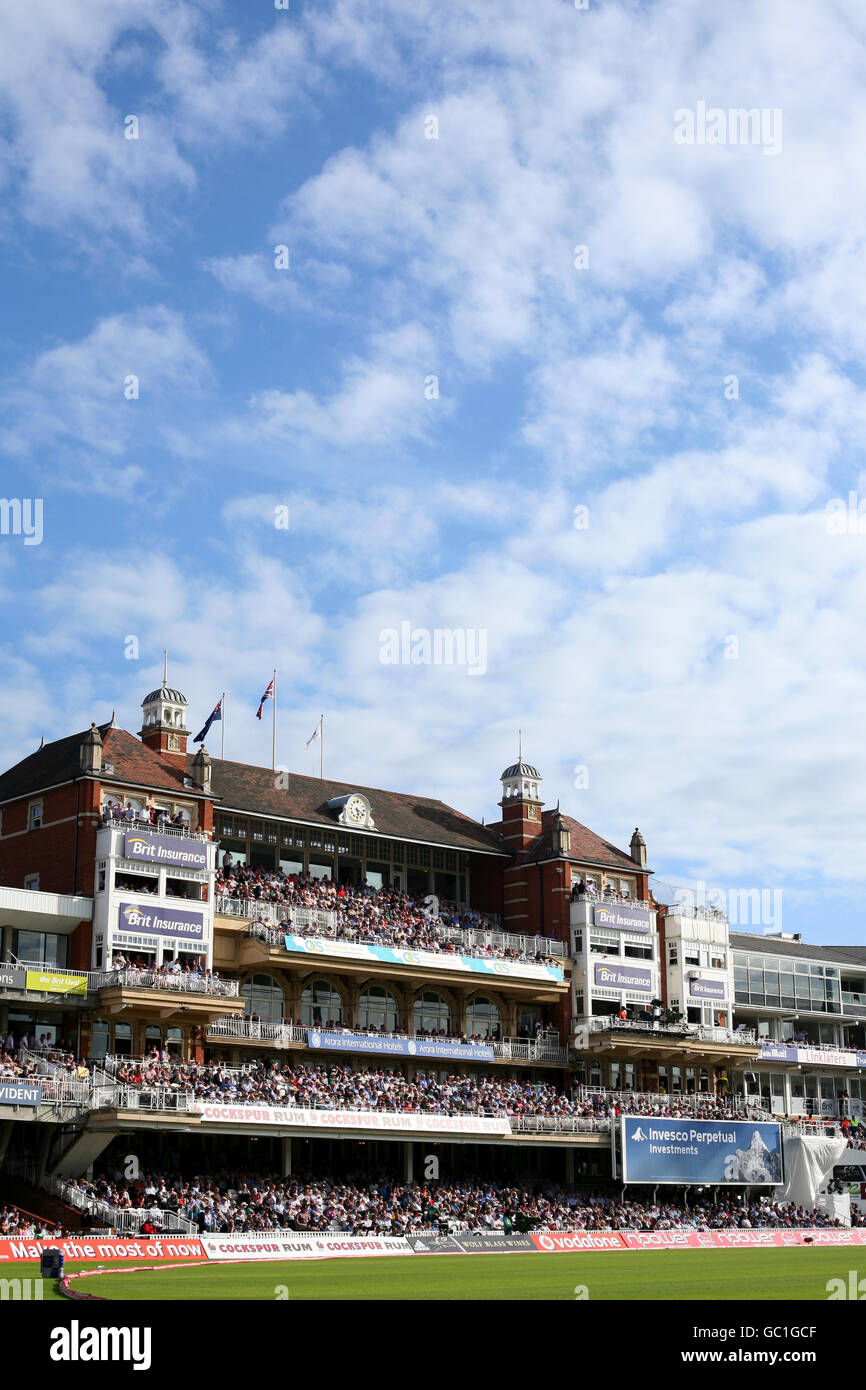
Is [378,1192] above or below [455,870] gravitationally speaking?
below

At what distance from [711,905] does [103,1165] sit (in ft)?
121

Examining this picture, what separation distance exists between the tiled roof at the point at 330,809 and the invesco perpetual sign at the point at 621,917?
5.67 meters

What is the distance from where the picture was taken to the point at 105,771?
57500 mm

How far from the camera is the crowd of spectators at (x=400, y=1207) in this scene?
47344 mm

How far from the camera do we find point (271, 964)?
5922 cm

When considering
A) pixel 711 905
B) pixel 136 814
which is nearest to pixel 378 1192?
pixel 136 814

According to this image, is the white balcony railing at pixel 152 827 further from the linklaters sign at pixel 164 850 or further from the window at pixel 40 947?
the window at pixel 40 947

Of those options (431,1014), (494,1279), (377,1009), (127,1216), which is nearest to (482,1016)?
(431,1014)

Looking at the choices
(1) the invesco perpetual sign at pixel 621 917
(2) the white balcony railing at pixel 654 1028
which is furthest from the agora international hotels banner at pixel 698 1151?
(1) the invesco perpetual sign at pixel 621 917

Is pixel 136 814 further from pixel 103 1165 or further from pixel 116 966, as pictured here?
pixel 103 1165

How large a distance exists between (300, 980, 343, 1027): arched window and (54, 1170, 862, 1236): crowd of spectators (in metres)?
7.73

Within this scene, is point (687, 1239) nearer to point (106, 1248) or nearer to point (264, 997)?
point (264, 997)

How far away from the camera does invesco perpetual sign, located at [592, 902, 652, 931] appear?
7050 centimetres

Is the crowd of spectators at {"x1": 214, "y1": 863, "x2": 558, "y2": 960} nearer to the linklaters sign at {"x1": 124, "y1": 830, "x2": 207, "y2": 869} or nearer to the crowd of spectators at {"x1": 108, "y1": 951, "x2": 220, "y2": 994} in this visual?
the linklaters sign at {"x1": 124, "y1": 830, "x2": 207, "y2": 869}
